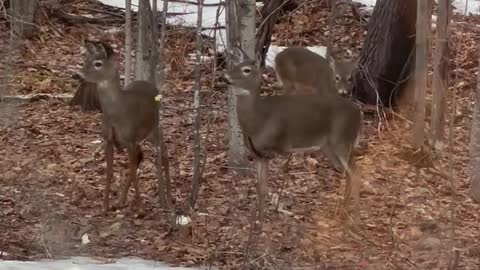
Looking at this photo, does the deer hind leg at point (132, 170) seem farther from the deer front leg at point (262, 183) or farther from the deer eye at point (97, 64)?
the deer front leg at point (262, 183)

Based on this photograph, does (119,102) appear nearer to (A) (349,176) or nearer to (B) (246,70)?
(B) (246,70)

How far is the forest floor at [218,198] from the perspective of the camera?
755 cm

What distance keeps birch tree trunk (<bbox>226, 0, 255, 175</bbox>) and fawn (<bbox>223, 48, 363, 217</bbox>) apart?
0.87 ft

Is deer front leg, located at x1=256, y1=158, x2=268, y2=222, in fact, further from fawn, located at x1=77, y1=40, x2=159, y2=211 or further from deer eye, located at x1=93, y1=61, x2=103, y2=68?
deer eye, located at x1=93, y1=61, x2=103, y2=68

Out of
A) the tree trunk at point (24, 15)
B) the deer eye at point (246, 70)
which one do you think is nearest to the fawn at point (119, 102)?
the deer eye at point (246, 70)

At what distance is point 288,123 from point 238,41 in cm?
83

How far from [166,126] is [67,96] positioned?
165 cm

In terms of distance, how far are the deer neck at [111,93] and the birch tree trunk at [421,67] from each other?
2858 mm

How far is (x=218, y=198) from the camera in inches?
350

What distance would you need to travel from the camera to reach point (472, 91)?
1234cm

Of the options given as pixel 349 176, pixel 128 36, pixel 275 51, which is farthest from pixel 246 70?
pixel 275 51

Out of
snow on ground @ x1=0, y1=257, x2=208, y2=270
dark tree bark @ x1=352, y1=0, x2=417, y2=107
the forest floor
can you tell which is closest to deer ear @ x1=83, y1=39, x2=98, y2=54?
the forest floor

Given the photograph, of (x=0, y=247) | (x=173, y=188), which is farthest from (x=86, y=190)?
(x=0, y=247)

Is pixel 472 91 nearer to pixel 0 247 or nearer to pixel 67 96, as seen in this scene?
pixel 67 96
